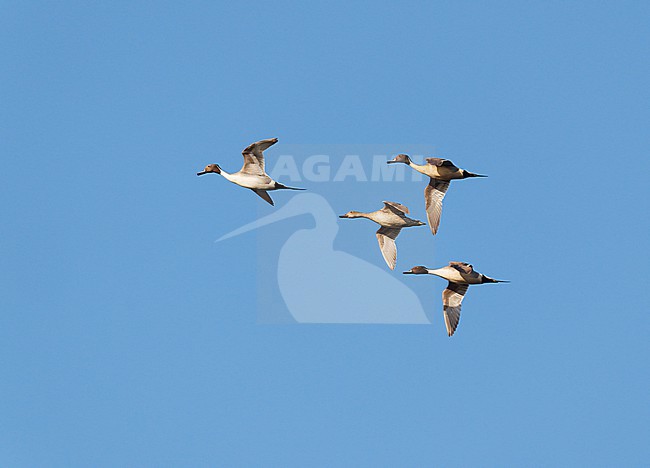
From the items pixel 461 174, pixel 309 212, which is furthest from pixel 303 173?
pixel 461 174

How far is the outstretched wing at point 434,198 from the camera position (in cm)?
2930

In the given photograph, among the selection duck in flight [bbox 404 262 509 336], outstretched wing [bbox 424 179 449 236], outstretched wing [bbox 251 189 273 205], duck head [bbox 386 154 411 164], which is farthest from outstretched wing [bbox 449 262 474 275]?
outstretched wing [bbox 251 189 273 205]

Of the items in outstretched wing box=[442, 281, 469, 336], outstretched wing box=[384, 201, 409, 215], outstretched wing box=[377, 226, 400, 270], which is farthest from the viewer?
outstretched wing box=[377, 226, 400, 270]

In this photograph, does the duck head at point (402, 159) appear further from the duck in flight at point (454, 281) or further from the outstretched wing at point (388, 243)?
the duck in flight at point (454, 281)

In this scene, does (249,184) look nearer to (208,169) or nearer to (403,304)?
(208,169)

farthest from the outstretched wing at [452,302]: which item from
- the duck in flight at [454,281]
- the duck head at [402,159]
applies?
the duck head at [402,159]

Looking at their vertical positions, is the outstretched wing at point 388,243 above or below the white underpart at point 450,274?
above

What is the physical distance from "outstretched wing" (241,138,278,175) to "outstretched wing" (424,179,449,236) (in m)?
3.38

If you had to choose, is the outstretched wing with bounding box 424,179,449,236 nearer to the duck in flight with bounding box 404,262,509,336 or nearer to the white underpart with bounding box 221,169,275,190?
the duck in flight with bounding box 404,262,509,336

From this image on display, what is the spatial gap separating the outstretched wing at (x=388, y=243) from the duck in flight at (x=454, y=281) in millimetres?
1054

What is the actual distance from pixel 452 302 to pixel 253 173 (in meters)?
4.34

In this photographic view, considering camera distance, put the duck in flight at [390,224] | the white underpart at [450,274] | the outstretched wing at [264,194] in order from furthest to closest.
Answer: the duck in flight at [390,224], the outstretched wing at [264,194], the white underpart at [450,274]

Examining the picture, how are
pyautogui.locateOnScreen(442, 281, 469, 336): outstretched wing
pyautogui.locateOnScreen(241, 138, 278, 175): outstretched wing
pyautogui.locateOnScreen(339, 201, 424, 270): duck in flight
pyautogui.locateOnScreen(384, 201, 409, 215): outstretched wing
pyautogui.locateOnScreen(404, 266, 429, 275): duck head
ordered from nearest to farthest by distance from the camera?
pyautogui.locateOnScreen(241, 138, 278, 175): outstretched wing, pyautogui.locateOnScreen(442, 281, 469, 336): outstretched wing, pyautogui.locateOnScreen(404, 266, 429, 275): duck head, pyautogui.locateOnScreen(384, 201, 409, 215): outstretched wing, pyautogui.locateOnScreen(339, 201, 424, 270): duck in flight

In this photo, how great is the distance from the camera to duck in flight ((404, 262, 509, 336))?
28.0m
